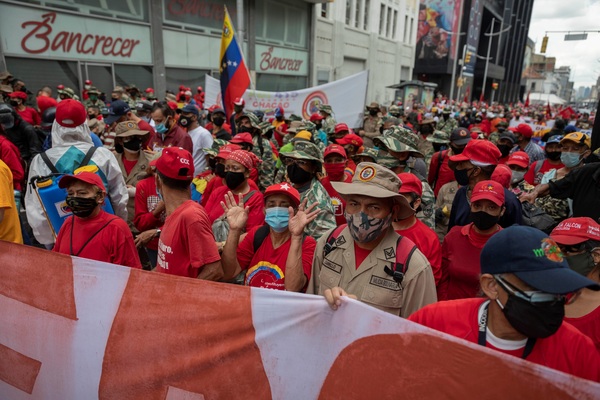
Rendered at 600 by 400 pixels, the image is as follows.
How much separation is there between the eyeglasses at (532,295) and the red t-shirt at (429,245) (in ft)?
4.03

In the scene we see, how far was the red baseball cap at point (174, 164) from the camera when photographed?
104 inches

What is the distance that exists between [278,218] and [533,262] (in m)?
1.61

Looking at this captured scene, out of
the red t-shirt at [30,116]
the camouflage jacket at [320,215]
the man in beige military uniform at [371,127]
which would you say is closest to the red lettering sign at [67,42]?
the red t-shirt at [30,116]

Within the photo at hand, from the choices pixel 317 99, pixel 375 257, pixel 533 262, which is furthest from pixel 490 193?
pixel 317 99

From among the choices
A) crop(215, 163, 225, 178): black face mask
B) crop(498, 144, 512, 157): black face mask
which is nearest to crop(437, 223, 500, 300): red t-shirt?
crop(215, 163, 225, 178): black face mask

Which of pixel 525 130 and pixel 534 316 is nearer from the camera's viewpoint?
pixel 534 316

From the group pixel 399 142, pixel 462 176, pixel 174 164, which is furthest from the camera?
pixel 399 142

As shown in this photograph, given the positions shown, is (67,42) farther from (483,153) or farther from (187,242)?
(483,153)

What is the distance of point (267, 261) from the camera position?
2732 millimetres

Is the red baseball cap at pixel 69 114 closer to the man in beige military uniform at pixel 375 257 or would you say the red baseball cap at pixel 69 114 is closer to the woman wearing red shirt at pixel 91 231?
the woman wearing red shirt at pixel 91 231

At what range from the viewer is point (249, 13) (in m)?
19.0

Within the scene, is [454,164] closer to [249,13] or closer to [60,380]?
[60,380]

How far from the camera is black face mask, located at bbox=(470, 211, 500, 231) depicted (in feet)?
9.40

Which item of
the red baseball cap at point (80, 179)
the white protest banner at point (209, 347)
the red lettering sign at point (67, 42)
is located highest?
the red lettering sign at point (67, 42)
